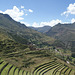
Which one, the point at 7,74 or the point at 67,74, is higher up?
the point at 7,74

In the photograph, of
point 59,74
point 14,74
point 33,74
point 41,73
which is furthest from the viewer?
point 59,74

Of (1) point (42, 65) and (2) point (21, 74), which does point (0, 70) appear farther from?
(1) point (42, 65)

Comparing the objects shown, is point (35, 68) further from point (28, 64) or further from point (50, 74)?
point (50, 74)

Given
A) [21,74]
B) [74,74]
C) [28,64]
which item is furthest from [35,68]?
[74,74]

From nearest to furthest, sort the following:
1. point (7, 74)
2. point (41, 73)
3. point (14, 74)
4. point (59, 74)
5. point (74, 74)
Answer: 1. point (7, 74)
2. point (14, 74)
3. point (41, 73)
4. point (59, 74)
5. point (74, 74)

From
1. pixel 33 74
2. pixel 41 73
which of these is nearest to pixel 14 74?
pixel 33 74

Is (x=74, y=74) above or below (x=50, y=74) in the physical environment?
below

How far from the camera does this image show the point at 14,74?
202 ft

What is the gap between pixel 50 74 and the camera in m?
77.9

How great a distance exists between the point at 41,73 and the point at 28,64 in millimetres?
15884

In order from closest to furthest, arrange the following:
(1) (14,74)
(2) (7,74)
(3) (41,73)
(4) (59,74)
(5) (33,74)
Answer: (2) (7,74)
(1) (14,74)
(5) (33,74)
(3) (41,73)
(4) (59,74)

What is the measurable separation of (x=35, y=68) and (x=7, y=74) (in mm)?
30627

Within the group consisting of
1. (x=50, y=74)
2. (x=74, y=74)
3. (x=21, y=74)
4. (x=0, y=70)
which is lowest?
(x=74, y=74)

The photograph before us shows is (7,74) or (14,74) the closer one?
(7,74)
